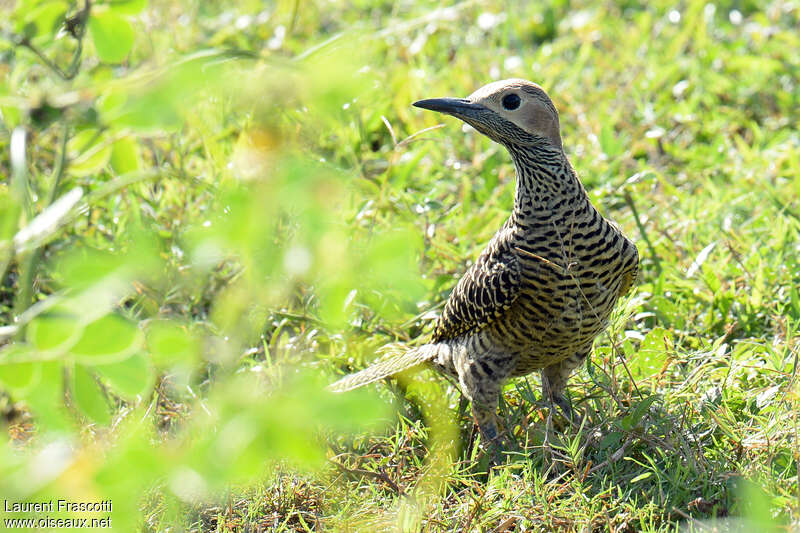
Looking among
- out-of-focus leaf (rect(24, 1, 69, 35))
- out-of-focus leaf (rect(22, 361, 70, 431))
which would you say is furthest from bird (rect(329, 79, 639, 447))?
out-of-focus leaf (rect(22, 361, 70, 431))

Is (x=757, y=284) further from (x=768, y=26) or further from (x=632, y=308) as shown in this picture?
(x=768, y=26)

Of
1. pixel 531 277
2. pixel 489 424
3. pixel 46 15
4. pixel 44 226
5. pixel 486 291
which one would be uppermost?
pixel 46 15

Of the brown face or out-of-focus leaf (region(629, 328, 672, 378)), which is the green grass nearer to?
out-of-focus leaf (region(629, 328, 672, 378))

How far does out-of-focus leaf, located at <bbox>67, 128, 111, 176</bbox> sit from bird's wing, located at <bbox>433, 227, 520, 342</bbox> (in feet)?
5.98

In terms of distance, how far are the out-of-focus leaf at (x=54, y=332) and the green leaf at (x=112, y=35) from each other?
1.75ft

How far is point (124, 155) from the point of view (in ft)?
6.03

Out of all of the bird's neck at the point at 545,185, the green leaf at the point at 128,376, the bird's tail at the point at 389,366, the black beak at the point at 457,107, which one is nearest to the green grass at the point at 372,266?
the green leaf at the point at 128,376

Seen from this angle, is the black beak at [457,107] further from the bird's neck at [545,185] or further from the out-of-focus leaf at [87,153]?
the out-of-focus leaf at [87,153]

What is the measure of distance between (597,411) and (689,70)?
3799mm

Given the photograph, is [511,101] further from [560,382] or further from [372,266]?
[372,266]

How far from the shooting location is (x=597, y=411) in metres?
3.52

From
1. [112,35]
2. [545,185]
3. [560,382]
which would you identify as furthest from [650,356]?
[112,35]

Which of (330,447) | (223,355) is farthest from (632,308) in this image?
(223,355)

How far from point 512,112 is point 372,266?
247cm
